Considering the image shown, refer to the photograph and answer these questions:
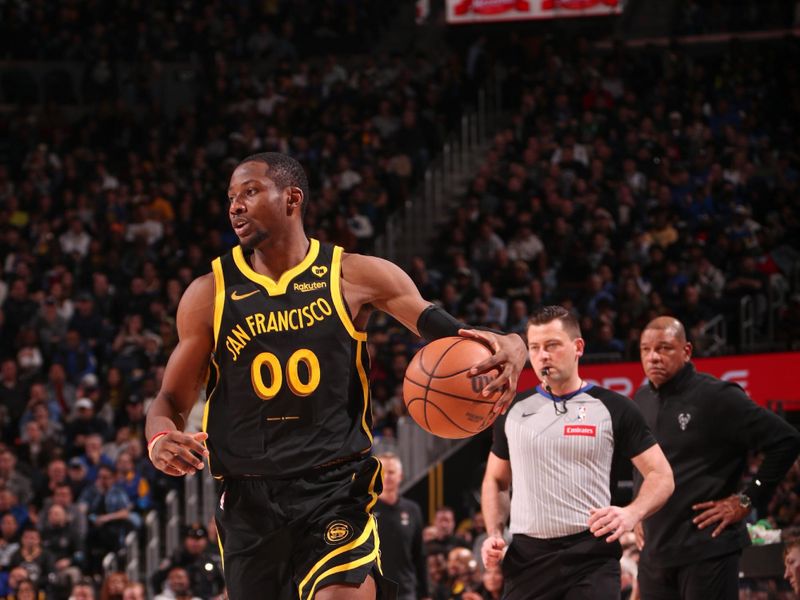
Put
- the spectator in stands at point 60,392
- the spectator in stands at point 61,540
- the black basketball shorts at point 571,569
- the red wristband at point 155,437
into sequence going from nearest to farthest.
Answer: the red wristband at point 155,437, the black basketball shorts at point 571,569, the spectator in stands at point 61,540, the spectator in stands at point 60,392

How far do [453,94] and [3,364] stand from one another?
843 cm

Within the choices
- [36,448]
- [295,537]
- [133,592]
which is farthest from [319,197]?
[295,537]

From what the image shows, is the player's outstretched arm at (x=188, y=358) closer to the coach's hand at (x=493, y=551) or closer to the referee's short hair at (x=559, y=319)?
the coach's hand at (x=493, y=551)

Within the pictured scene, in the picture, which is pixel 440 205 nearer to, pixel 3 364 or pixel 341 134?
pixel 341 134

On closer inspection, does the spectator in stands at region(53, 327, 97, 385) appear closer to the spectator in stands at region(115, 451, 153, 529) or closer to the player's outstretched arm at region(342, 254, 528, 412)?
the spectator in stands at region(115, 451, 153, 529)

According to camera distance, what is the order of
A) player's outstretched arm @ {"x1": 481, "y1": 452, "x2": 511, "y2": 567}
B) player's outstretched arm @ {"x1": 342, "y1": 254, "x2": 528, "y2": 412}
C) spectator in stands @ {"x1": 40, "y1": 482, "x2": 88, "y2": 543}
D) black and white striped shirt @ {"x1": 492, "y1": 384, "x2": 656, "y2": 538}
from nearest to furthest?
player's outstretched arm @ {"x1": 342, "y1": 254, "x2": 528, "y2": 412}, black and white striped shirt @ {"x1": 492, "y1": 384, "x2": 656, "y2": 538}, player's outstretched arm @ {"x1": 481, "y1": 452, "x2": 511, "y2": 567}, spectator in stands @ {"x1": 40, "y1": 482, "x2": 88, "y2": 543}

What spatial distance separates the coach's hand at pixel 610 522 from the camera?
5.41 metres

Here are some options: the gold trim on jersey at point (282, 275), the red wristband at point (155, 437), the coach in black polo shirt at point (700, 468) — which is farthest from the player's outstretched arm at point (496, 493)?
the red wristband at point (155, 437)

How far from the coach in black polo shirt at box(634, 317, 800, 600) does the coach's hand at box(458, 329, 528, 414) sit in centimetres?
229

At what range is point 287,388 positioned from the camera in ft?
14.4

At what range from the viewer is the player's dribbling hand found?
13.1ft

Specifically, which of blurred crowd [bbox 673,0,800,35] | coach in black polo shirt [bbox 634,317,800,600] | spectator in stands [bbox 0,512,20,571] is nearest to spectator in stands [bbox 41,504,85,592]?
spectator in stands [bbox 0,512,20,571]

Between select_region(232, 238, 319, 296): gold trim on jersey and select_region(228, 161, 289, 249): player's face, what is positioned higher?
select_region(228, 161, 289, 249): player's face

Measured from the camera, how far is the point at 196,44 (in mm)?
21594
